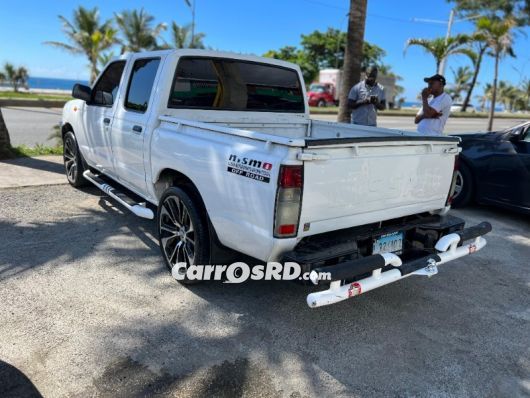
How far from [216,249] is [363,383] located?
4.64 ft

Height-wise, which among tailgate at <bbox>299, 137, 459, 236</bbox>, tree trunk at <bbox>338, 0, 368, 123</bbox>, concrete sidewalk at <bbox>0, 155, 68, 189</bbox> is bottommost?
concrete sidewalk at <bbox>0, 155, 68, 189</bbox>

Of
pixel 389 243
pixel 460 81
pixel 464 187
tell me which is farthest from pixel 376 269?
pixel 460 81

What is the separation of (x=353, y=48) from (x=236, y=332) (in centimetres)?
618

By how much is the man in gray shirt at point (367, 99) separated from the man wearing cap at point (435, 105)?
666 millimetres

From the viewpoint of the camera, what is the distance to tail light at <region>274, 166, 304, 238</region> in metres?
2.73

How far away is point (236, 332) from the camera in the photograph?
3.21m

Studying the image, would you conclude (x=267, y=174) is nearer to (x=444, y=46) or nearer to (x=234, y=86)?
(x=234, y=86)

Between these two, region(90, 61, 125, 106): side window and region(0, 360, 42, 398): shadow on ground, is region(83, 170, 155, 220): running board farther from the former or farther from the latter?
Result: region(0, 360, 42, 398): shadow on ground

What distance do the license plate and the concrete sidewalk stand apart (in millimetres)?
5199

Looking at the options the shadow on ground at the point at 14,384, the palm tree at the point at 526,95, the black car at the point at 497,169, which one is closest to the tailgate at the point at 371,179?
the shadow on ground at the point at 14,384

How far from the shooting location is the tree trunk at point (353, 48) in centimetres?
790

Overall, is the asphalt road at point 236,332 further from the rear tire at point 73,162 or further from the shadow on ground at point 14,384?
the rear tire at point 73,162

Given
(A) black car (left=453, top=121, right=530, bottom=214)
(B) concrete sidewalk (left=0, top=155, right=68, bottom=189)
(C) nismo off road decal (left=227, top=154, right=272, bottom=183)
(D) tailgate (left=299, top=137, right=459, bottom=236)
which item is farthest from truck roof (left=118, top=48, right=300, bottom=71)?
(A) black car (left=453, top=121, right=530, bottom=214)

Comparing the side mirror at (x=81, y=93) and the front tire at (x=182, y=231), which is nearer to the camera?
the front tire at (x=182, y=231)
